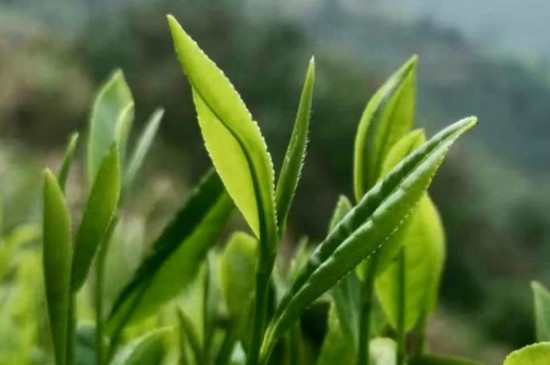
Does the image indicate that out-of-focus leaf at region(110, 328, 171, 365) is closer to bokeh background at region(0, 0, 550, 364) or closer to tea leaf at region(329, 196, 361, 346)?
tea leaf at region(329, 196, 361, 346)

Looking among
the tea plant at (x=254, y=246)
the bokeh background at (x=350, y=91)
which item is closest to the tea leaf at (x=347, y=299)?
the tea plant at (x=254, y=246)

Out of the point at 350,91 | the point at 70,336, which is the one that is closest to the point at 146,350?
the point at 70,336

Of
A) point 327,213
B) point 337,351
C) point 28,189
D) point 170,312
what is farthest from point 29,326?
point 327,213

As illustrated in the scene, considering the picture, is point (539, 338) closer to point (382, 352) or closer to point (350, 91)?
point (382, 352)

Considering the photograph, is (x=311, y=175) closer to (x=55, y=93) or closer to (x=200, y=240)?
(x=55, y=93)

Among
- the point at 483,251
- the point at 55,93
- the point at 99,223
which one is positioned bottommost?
the point at 483,251

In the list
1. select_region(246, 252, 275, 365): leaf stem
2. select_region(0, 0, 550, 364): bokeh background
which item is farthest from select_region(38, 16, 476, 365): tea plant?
select_region(0, 0, 550, 364): bokeh background

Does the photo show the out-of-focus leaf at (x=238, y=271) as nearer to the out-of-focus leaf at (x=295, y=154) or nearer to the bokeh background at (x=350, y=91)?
the out-of-focus leaf at (x=295, y=154)
